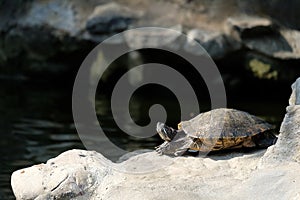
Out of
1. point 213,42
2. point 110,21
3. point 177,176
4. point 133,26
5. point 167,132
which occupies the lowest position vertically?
point 177,176

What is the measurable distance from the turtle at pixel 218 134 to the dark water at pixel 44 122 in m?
1.60

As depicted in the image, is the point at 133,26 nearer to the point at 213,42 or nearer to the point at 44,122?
the point at 213,42

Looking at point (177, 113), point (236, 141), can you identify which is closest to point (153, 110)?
point (177, 113)

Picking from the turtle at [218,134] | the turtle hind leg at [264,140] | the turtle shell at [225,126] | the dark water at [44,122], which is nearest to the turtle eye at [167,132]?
the turtle at [218,134]

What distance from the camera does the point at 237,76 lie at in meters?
10.3

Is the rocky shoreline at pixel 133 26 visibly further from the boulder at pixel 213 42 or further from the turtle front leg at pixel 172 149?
the turtle front leg at pixel 172 149

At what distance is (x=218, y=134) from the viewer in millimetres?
4113

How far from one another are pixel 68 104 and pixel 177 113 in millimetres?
1946

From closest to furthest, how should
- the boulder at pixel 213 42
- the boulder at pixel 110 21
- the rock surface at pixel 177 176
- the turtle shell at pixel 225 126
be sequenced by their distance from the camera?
the rock surface at pixel 177 176, the turtle shell at pixel 225 126, the boulder at pixel 213 42, the boulder at pixel 110 21

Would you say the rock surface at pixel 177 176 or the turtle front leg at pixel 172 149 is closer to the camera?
the rock surface at pixel 177 176

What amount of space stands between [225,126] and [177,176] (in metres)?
0.57

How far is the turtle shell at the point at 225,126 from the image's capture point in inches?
162

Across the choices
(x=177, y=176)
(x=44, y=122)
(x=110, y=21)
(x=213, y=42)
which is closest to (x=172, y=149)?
(x=177, y=176)

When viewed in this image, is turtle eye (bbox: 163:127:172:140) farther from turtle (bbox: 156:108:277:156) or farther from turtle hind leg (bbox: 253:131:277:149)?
turtle hind leg (bbox: 253:131:277:149)
